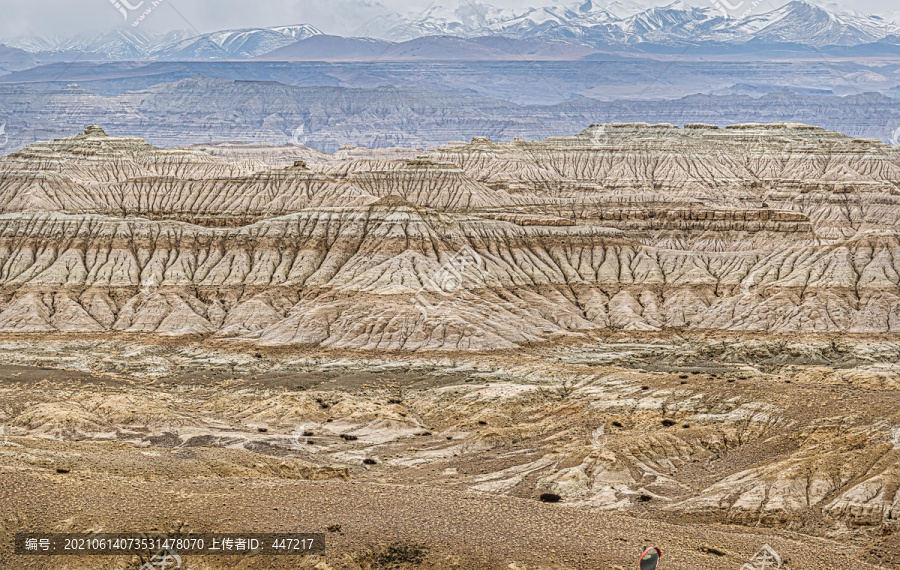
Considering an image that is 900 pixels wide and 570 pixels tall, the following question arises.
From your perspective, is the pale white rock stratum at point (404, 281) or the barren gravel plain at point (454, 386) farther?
the pale white rock stratum at point (404, 281)

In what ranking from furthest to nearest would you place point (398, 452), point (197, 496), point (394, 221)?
point (394, 221) < point (398, 452) < point (197, 496)

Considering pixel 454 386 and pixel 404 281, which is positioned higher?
pixel 404 281

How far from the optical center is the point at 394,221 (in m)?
146

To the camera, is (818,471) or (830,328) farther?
(830,328)

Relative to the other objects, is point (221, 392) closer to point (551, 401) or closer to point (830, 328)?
point (551, 401)

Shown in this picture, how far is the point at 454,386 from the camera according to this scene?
325ft

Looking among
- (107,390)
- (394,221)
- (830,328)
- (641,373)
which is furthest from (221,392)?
(830,328)

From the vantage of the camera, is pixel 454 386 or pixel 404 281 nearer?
pixel 454 386

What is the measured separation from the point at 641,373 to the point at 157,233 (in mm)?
76624

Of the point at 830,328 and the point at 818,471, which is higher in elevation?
the point at 818,471

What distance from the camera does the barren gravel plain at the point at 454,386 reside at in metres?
46.8

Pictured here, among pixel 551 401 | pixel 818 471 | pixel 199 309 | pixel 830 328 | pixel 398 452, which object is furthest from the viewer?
pixel 199 309

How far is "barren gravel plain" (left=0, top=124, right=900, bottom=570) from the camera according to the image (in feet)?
154

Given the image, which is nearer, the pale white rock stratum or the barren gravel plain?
the barren gravel plain
